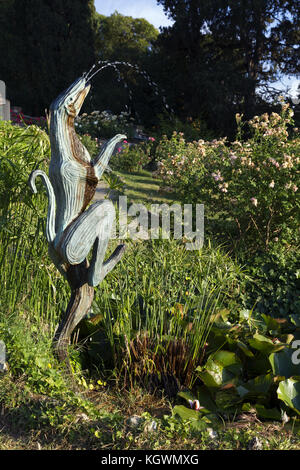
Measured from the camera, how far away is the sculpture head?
2.05m

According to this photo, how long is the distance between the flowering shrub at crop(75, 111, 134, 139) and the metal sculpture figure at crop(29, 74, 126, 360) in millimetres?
9972

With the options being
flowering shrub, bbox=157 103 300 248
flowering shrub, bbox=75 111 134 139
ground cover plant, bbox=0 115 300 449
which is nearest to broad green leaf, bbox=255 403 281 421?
ground cover plant, bbox=0 115 300 449

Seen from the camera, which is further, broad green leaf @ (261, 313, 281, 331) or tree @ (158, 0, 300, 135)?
tree @ (158, 0, 300, 135)

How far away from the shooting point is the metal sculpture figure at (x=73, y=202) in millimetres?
2090

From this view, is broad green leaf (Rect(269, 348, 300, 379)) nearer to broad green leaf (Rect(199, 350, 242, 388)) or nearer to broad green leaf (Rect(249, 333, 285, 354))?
broad green leaf (Rect(249, 333, 285, 354))

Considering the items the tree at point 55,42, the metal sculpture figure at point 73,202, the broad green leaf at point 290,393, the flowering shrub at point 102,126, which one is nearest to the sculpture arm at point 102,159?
the metal sculpture figure at point 73,202

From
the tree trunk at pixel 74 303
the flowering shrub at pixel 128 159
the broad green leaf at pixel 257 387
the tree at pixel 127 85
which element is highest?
the tree at pixel 127 85

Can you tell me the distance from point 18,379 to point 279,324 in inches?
68.4

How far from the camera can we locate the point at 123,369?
8.00 feet

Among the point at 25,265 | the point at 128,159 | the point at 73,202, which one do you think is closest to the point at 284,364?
the point at 73,202

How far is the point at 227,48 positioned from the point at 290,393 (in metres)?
13.7

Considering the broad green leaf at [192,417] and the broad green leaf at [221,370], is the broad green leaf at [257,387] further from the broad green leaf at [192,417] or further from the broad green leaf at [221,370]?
the broad green leaf at [192,417]

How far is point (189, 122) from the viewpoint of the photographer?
13867mm

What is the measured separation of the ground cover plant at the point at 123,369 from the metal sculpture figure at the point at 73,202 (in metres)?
0.30
